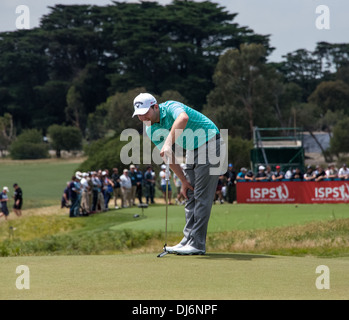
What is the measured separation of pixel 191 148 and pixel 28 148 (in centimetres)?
8802

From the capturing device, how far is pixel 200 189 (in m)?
8.77

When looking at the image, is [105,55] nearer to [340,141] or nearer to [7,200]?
[340,141]

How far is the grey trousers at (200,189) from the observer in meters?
8.70

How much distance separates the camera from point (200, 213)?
29.0 feet

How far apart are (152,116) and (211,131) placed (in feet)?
2.47

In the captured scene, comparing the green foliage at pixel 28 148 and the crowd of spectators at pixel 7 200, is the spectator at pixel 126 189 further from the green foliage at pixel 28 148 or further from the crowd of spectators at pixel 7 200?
the green foliage at pixel 28 148

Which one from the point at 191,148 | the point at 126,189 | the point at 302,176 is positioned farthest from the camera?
the point at 126,189

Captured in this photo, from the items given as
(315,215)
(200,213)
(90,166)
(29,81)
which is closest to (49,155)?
(29,81)

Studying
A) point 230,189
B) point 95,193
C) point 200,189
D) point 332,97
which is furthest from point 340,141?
point 200,189

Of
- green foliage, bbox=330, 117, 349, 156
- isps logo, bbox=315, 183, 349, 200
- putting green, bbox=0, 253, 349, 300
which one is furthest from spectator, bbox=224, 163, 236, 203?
green foliage, bbox=330, 117, 349, 156

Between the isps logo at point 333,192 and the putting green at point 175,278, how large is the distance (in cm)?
2101

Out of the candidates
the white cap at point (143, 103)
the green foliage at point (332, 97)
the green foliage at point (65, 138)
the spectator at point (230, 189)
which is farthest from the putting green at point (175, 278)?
the green foliage at point (332, 97)

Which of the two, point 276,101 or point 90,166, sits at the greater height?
point 276,101
